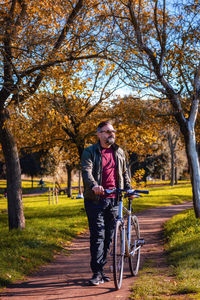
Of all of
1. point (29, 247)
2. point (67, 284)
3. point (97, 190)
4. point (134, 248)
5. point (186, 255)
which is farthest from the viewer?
point (29, 247)

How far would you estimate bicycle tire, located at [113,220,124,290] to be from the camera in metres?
5.08

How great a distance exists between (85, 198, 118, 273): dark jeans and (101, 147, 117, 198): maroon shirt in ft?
0.67

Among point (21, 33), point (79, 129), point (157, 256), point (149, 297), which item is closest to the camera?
point (149, 297)

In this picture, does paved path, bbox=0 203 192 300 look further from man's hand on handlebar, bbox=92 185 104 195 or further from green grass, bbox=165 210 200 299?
man's hand on handlebar, bbox=92 185 104 195

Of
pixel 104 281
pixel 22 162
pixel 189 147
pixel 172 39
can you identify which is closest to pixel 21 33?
pixel 172 39

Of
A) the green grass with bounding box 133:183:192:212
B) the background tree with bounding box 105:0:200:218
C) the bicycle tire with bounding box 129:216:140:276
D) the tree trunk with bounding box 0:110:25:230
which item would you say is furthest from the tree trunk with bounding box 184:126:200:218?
the green grass with bounding box 133:183:192:212

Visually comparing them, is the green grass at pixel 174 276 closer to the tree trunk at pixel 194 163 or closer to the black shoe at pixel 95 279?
the black shoe at pixel 95 279

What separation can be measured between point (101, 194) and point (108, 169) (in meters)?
0.46

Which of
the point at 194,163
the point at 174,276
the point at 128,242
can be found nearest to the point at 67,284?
the point at 128,242

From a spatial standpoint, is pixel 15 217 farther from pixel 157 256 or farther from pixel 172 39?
pixel 172 39

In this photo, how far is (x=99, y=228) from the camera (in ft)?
18.0

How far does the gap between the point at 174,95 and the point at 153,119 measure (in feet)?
5.89

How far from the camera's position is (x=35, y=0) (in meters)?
11.3

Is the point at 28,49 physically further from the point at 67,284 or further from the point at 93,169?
the point at 67,284
